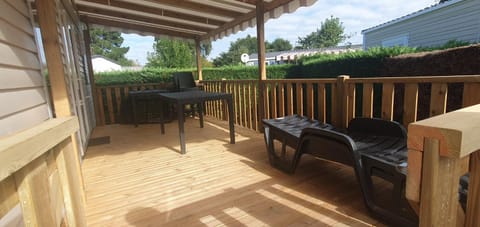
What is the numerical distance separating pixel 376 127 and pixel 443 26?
7.67 m

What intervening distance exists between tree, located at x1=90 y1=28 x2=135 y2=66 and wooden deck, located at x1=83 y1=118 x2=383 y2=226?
34868 millimetres

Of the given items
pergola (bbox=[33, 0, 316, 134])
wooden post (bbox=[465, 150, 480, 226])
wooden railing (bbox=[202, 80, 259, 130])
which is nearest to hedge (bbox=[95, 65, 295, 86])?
pergola (bbox=[33, 0, 316, 134])

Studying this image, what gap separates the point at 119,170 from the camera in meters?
2.93

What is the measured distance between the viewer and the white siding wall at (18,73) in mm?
1429

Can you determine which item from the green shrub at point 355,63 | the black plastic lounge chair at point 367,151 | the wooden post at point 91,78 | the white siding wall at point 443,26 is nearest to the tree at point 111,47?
the wooden post at point 91,78

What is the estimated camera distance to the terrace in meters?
0.65

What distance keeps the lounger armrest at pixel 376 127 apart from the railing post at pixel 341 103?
19 cm

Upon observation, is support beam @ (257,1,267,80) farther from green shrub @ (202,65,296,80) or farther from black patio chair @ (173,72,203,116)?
green shrub @ (202,65,296,80)

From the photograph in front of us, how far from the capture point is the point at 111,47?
1378 inches

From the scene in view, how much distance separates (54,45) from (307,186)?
250 cm

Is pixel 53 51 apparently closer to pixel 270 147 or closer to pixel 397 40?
pixel 270 147

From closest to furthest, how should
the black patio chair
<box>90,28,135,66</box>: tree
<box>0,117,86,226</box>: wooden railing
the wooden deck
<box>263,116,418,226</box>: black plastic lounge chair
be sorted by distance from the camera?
<box>0,117,86,226</box>: wooden railing, <box>263,116,418,226</box>: black plastic lounge chair, the wooden deck, the black patio chair, <box>90,28,135,66</box>: tree

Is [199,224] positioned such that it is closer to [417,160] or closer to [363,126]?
[417,160]

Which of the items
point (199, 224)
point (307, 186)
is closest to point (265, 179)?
point (307, 186)
